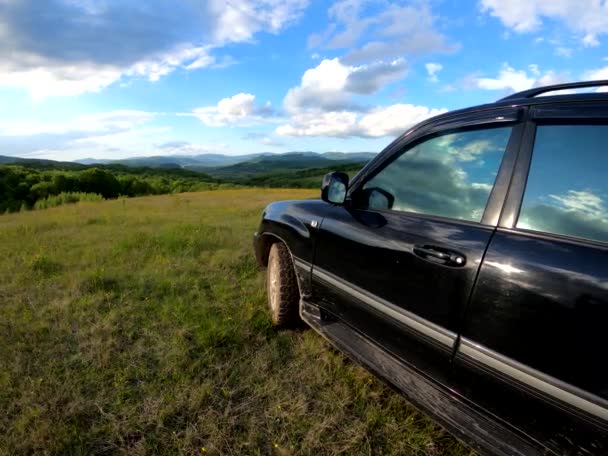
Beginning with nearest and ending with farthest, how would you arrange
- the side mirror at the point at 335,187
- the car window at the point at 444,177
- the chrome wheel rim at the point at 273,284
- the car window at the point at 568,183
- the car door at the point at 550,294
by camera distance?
the car door at the point at 550,294 → the car window at the point at 568,183 → the car window at the point at 444,177 → the side mirror at the point at 335,187 → the chrome wheel rim at the point at 273,284

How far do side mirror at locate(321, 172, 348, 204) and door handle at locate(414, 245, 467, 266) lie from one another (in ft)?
2.37

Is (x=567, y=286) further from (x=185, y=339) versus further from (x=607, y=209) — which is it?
(x=185, y=339)

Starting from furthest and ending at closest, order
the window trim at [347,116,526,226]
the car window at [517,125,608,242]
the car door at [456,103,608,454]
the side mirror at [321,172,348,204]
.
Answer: the side mirror at [321,172,348,204] → the window trim at [347,116,526,226] → the car window at [517,125,608,242] → the car door at [456,103,608,454]

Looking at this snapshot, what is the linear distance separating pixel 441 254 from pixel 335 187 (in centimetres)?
91

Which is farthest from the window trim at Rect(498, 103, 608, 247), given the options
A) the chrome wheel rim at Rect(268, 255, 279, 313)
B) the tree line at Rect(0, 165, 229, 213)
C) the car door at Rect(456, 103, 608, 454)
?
the tree line at Rect(0, 165, 229, 213)

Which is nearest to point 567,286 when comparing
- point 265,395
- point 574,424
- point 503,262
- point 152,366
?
point 503,262

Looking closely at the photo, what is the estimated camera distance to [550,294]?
115cm

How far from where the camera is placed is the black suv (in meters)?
1.13

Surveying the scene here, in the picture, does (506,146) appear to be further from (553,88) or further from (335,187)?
(335,187)

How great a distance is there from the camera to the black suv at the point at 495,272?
3.71 ft

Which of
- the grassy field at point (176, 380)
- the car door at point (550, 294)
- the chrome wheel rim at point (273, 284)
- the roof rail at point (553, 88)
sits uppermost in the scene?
the roof rail at point (553, 88)

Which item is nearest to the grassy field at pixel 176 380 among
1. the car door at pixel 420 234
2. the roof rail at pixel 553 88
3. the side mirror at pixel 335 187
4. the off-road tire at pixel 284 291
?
the off-road tire at pixel 284 291

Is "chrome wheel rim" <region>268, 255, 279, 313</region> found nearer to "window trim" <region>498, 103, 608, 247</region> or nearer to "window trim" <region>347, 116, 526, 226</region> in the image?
"window trim" <region>347, 116, 526, 226</region>

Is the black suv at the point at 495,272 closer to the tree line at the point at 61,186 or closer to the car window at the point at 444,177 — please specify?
the car window at the point at 444,177
